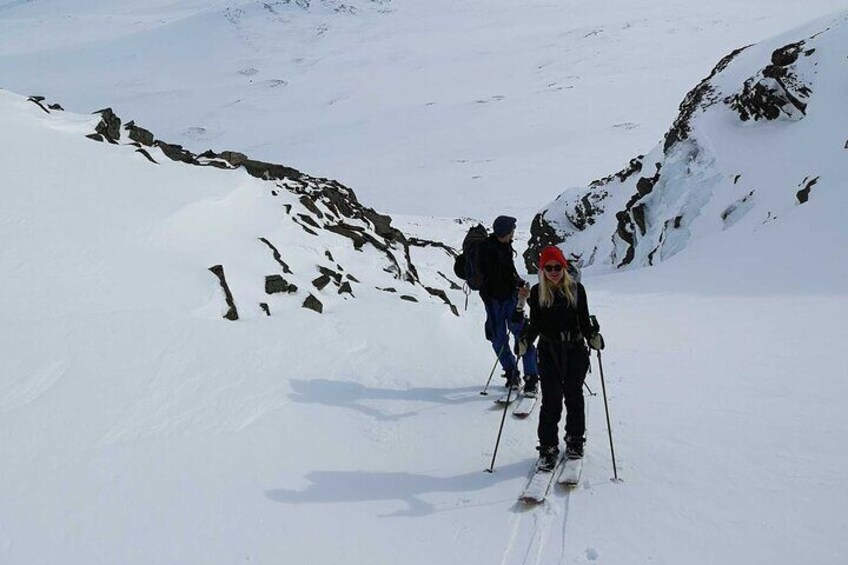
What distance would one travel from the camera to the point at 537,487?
16.8 feet

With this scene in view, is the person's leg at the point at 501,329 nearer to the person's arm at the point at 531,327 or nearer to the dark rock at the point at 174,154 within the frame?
the person's arm at the point at 531,327

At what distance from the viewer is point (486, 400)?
7.38 metres

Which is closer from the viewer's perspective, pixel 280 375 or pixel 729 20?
pixel 280 375

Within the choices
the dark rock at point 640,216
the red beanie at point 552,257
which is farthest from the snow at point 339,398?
the dark rock at point 640,216

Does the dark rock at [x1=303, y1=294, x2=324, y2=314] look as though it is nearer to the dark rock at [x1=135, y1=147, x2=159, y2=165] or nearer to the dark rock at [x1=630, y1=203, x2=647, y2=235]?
the dark rock at [x1=135, y1=147, x2=159, y2=165]

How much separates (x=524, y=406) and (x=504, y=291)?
1259mm

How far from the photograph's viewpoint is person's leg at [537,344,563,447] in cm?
546

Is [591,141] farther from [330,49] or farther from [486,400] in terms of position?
[330,49]

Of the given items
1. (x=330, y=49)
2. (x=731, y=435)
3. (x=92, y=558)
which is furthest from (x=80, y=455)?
(x=330, y=49)

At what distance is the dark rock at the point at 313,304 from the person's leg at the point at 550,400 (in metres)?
5.58

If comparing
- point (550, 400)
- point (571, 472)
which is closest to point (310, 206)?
point (550, 400)

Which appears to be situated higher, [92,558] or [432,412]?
[92,558]

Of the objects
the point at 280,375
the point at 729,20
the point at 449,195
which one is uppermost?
the point at 729,20

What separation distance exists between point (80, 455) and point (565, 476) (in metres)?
3.98
